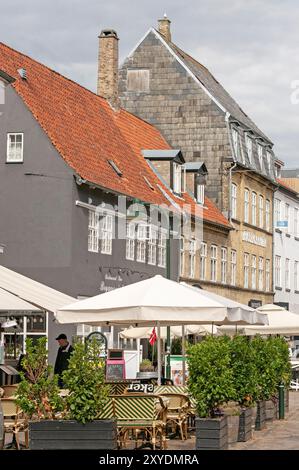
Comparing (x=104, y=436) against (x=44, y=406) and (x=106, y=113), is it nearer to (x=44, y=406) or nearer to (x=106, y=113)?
(x=44, y=406)

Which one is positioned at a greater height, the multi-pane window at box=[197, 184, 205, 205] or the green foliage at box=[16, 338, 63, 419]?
the multi-pane window at box=[197, 184, 205, 205]

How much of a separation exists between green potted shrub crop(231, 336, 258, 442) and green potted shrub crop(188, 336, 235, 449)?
85.9 inches

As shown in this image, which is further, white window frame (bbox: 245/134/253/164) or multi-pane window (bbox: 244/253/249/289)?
white window frame (bbox: 245/134/253/164)

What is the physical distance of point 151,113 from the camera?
56344 millimetres

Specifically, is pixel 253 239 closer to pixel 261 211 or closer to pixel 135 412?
pixel 261 211

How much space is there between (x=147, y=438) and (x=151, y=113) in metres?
39.0

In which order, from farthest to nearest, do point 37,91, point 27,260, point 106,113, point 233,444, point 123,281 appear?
1. point 106,113
2. point 123,281
3. point 37,91
4. point 27,260
5. point 233,444

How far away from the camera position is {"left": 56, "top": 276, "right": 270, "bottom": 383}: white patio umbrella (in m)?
19.0

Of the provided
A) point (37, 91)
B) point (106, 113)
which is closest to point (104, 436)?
point (37, 91)

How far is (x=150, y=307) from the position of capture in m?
18.9

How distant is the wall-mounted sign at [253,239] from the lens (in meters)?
58.2

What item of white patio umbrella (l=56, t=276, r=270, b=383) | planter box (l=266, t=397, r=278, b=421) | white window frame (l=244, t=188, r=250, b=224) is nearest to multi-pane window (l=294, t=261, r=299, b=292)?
white window frame (l=244, t=188, r=250, b=224)

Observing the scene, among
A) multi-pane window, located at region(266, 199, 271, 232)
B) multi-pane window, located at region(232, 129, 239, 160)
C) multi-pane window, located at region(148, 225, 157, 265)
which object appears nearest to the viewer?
multi-pane window, located at region(148, 225, 157, 265)

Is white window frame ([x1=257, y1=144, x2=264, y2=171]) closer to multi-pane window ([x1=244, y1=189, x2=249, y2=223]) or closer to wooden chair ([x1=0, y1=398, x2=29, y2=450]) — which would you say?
multi-pane window ([x1=244, y1=189, x2=249, y2=223])
